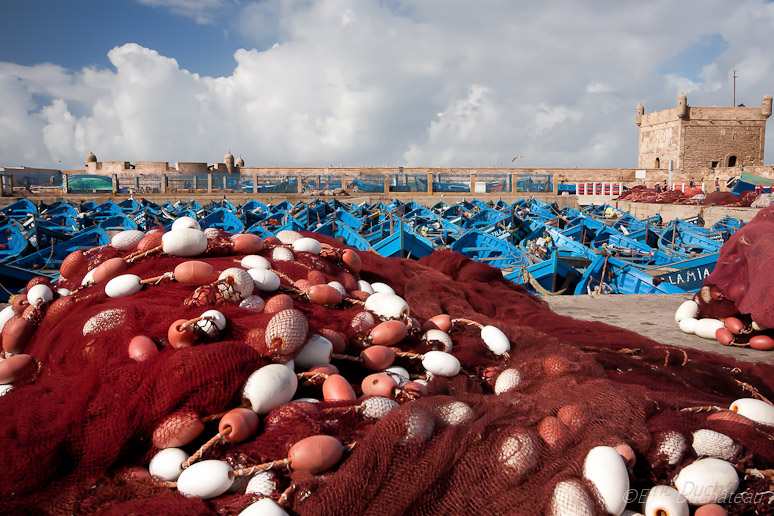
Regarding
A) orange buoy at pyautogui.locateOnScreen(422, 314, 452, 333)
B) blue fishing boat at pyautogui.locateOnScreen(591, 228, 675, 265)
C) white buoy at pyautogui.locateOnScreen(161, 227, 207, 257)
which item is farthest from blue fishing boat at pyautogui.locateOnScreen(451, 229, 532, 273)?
A: white buoy at pyautogui.locateOnScreen(161, 227, 207, 257)

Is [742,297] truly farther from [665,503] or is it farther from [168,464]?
[168,464]

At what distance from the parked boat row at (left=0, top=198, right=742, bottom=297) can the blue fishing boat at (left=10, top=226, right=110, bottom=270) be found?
21mm

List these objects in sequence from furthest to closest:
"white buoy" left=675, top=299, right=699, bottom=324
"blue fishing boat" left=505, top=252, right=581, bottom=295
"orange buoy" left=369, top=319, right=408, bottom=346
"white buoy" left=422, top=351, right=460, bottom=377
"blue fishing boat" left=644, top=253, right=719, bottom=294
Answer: "blue fishing boat" left=505, top=252, right=581, bottom=295 < "blue fishing boat" left=644, top=253, right=719, bottom=294 < "white buoy" left=675, top=299, right=699, bottom=324 < "orange buoy" left=369, top=319, right=408, bottom=346 < "white buoy" left=422, top=351, right=460, bottom=377

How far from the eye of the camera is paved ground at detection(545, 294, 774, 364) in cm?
426

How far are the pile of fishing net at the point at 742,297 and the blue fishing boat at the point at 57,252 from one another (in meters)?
10.1

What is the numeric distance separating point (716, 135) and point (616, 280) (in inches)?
1561

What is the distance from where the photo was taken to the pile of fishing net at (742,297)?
4180 mm

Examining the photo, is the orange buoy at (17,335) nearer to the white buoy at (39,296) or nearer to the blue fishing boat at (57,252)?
the white buoy at (39,296)

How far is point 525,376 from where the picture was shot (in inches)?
102

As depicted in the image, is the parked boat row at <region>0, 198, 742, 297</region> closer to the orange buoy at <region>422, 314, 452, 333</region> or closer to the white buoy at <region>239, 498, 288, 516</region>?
the orange buoy at <region>422, 314, 452, 333</region>

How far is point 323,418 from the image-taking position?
1966mm

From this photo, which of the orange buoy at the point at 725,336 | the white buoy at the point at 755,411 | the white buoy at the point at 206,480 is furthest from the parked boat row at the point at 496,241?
the white buoy at the point at 206,480

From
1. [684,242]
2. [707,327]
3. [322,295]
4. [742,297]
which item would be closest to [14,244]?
[322,295]

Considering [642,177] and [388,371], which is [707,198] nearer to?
[642,177]
